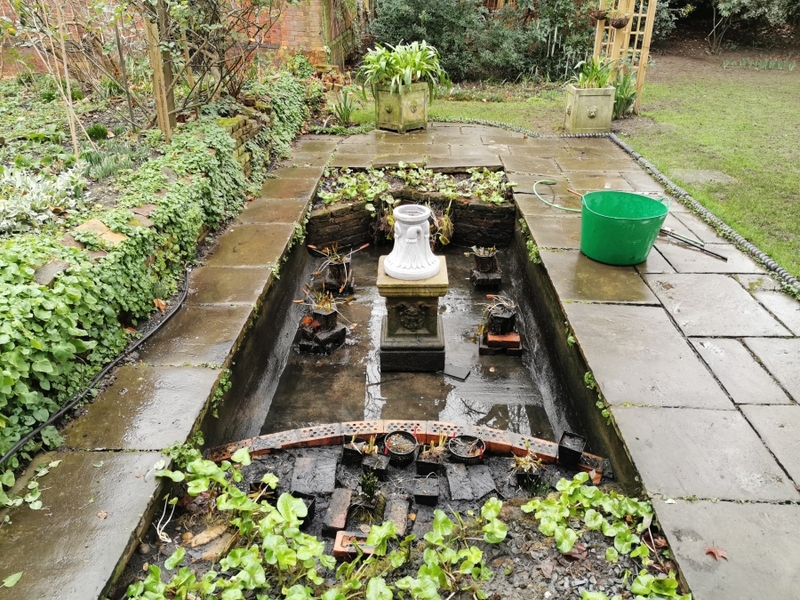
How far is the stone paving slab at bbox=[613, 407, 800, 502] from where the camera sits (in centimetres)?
215

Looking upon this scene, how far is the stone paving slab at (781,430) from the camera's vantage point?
229cm

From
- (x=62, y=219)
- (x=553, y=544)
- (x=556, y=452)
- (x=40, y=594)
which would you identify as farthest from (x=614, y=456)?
(x=62, y=219)

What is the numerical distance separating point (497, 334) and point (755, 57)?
12586 mm

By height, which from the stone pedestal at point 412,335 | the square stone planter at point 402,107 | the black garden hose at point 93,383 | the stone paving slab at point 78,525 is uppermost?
the square stone planter at point 402,107

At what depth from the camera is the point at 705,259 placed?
13.1 feet

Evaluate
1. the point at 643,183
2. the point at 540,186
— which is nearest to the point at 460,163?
the point at 540,186

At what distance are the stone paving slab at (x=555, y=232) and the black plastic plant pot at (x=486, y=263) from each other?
1.39ft

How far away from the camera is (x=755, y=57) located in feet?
41.3

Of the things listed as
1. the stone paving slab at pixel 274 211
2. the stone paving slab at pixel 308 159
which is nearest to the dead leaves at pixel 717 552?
the stone paving slab at pixel 274 211

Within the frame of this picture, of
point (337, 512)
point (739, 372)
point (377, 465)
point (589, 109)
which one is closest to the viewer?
point (337, 512)

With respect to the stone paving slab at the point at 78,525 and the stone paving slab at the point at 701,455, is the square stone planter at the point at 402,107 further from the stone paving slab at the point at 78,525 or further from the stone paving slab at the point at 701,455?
the stone paving slab at the point at 78,525

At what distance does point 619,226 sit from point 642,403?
149 centimetres

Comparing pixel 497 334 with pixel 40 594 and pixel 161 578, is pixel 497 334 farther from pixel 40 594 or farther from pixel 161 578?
pixel 40 594

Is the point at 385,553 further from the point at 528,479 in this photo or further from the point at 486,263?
the point at 486,263
